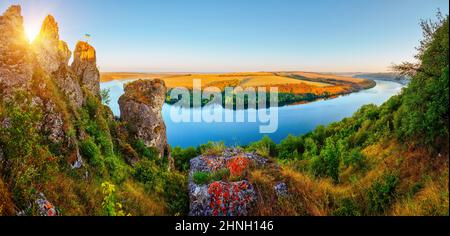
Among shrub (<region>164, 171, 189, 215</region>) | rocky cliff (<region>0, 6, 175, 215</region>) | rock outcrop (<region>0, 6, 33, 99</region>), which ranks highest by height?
rock outcrop (<region>0, 6, 33, 99</region>)

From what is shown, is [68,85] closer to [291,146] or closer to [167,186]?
[167,186]

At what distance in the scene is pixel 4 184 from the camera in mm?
5363

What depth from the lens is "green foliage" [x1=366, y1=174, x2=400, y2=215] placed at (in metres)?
7.04

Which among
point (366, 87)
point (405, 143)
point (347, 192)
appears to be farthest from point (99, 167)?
point (366, 87)

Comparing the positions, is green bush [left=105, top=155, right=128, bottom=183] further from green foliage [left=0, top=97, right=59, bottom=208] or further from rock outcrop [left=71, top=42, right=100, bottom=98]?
rock outcrop [left=71, top=42, right=100, bottom=98]

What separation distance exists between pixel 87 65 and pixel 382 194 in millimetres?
24563

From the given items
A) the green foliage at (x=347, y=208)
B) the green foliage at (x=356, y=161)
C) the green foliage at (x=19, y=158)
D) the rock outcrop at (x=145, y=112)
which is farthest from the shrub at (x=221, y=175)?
the rock outcrop at (x=145, y=112)

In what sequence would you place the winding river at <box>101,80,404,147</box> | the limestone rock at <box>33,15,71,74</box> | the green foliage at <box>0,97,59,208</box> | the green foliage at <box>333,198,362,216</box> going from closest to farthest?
the green foliage at <box>0,97,59,208</box>
the green foliage at <box>333,198,362,216</box>
the limestone rock at <box>33,15,71,74</box>
the winding river at <box>101,80,404,147</box>

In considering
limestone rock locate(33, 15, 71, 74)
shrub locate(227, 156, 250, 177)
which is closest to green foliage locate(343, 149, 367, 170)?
shrub locate(227, 156, 250, 177)

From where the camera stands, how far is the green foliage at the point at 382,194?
7043 millimetres

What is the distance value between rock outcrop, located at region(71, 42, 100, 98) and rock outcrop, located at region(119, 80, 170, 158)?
2617 millimetres

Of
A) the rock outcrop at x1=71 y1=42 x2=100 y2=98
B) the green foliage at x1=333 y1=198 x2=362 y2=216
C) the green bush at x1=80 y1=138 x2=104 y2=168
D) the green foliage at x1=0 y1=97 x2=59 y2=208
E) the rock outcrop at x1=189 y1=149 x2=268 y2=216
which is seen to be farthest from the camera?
the rock outcrop at x1=71 y1=42 x2=100 y2=98
